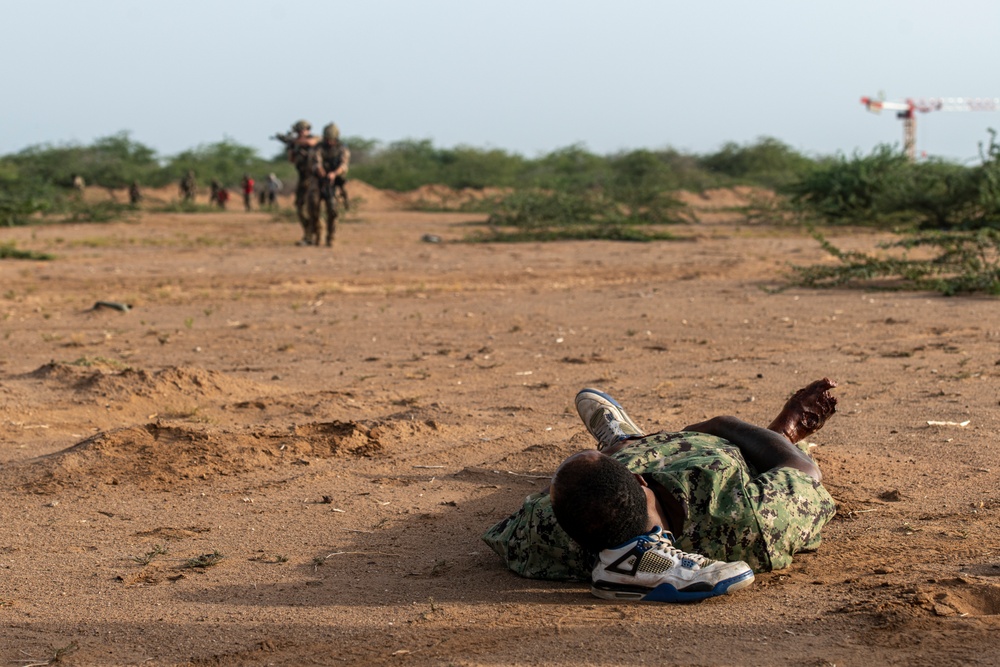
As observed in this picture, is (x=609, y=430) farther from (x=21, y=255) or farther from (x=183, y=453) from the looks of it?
(x=21, y=255)

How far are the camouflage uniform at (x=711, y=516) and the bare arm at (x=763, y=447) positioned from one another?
0.23 ft

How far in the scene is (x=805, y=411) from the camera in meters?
4.21

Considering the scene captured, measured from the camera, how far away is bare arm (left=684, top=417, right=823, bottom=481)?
3842mm

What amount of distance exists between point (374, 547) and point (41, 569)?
1.11m

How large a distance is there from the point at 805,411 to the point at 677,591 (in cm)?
114

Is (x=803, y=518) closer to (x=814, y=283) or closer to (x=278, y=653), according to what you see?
(x=278, y=653)

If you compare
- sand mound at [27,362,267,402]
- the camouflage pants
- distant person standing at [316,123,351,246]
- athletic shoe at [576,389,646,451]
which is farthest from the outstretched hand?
the camouflage pants

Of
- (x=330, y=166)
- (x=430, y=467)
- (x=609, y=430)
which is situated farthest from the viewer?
(x=330, y=166)

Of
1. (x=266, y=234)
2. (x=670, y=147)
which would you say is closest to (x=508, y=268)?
(x=266, y=234)

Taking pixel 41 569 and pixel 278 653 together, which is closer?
pixel 278 653

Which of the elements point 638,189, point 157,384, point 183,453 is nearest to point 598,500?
point 183,453

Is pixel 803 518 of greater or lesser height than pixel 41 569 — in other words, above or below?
above

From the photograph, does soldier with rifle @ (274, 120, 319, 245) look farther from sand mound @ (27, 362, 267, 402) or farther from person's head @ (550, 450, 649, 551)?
person's head @ (550, 450, 649, 551)

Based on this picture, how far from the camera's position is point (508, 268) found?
14.3m
